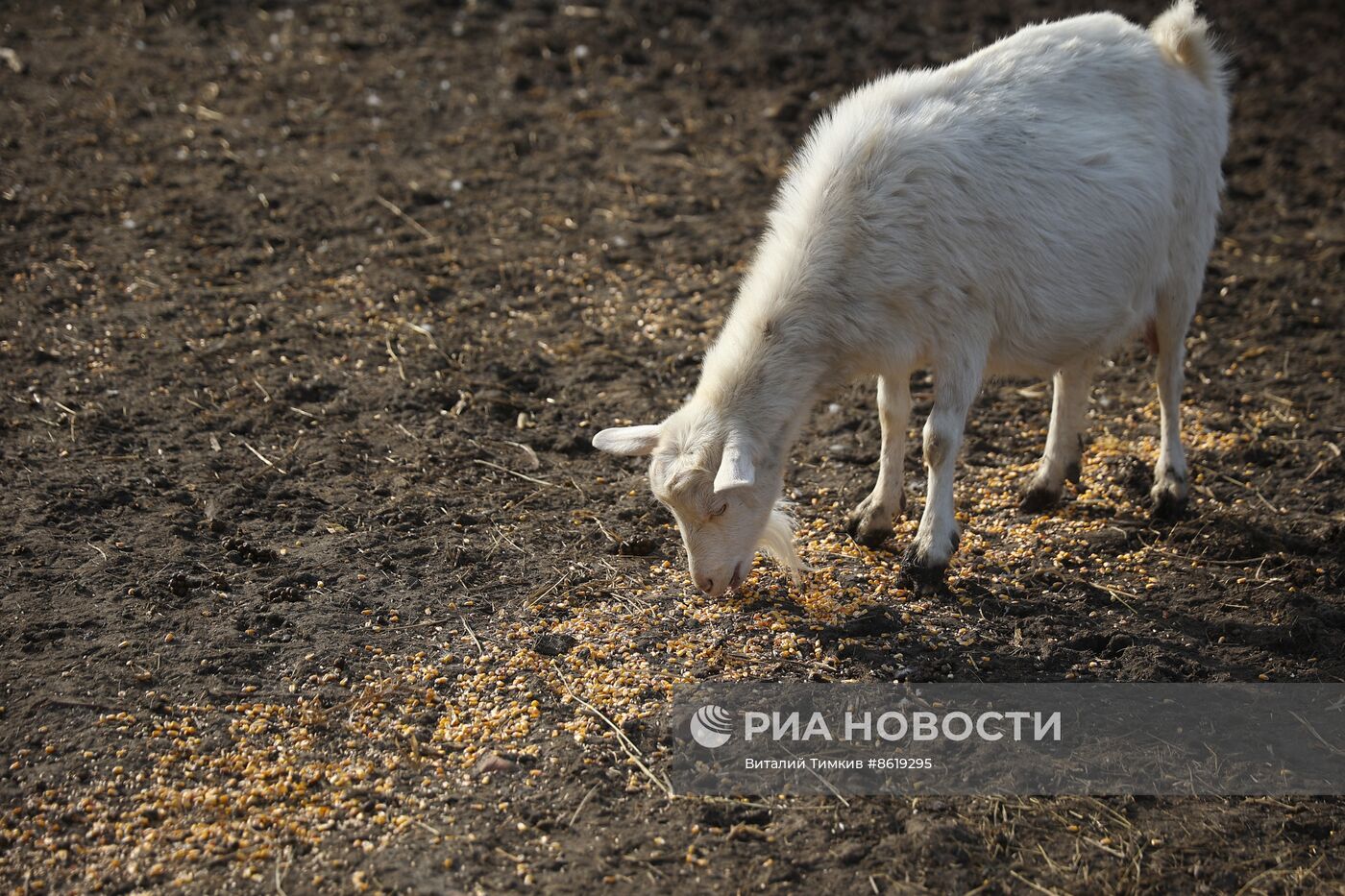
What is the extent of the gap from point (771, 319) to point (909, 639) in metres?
1.45

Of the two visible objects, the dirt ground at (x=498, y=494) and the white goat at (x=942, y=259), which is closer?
the dirt ground at (x=498, y=494)

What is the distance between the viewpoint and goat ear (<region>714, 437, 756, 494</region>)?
4.74m

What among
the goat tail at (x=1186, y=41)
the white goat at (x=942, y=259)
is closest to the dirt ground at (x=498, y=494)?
the white goat at (x=942, y=259)

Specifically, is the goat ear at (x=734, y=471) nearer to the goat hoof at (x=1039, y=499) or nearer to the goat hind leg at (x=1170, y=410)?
the goat hoof at (x=1039, y=499)

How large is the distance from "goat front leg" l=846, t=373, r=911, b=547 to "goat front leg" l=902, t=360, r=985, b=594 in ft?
1.20

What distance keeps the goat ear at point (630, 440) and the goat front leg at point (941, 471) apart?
3.94ft

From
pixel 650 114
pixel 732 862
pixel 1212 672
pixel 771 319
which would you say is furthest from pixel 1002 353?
pixel 650 114

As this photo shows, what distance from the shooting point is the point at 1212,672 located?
4930mm

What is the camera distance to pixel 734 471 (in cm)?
479

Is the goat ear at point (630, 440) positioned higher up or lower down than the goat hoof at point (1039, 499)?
higher up

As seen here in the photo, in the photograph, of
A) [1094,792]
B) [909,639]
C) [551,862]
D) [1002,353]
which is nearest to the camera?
[551,862]

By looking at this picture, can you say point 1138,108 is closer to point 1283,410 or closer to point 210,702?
point 1283,410

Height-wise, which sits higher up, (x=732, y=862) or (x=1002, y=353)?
(x=1002, y=353)

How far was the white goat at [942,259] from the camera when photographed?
518cm
